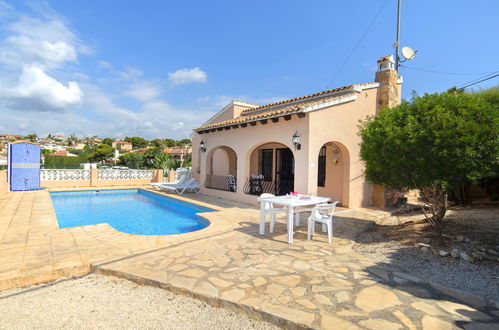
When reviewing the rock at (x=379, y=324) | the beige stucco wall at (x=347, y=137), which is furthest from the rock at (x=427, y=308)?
the beige stucco wall at (x=347, y=137)

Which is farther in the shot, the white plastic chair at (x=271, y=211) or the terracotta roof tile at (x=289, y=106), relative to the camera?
the terracotta roof tile at (x=289, y=106)

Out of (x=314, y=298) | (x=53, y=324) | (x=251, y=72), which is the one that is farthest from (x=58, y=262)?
(x=251, y=72)

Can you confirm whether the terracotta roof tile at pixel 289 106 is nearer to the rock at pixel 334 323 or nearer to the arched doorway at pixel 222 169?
the arched doorway at pixel 222 169

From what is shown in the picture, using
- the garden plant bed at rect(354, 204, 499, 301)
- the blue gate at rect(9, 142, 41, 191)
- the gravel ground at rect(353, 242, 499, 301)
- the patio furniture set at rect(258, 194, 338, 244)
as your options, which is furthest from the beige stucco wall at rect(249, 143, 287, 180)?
the blue gate at rect(9, 142, 41, 191)

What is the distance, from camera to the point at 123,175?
1927 centimetres

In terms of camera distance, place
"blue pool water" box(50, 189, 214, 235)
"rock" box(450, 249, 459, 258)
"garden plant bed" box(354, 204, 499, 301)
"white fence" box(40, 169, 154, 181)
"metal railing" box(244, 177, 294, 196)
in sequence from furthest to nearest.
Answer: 1. "white fence" box(40, 169, 154, 181)
2. "metal railing" box(244, 177, 294, 196)
3. "blue pool water" box(50, 189, 214, 235)
4. "rock" box(450, 249, 459, 258)
5. "garden plant bed" box(354, 204, 499, 301)

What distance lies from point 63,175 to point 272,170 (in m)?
14.0

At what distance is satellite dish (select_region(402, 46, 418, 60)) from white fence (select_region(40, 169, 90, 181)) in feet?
68.4

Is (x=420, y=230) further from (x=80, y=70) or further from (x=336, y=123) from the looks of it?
(x=80, y=70)

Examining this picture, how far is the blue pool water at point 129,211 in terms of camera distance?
957cm

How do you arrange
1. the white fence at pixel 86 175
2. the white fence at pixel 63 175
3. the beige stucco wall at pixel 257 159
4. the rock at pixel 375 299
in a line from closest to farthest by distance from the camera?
the rock at pixel 375 299
the beige stucco wall at pixel 257 159
the white fence at pixel 63 175
the white fence at pixel 86 175

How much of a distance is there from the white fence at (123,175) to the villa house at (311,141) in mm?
6865

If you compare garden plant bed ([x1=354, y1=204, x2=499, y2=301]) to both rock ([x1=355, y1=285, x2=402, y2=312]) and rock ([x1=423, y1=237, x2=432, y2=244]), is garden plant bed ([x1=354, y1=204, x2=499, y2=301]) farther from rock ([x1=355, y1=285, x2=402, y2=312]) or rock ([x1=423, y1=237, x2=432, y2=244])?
rock ([x1=355, y1=285, x2=402, y2=312])

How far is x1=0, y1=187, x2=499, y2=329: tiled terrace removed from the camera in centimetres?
316
